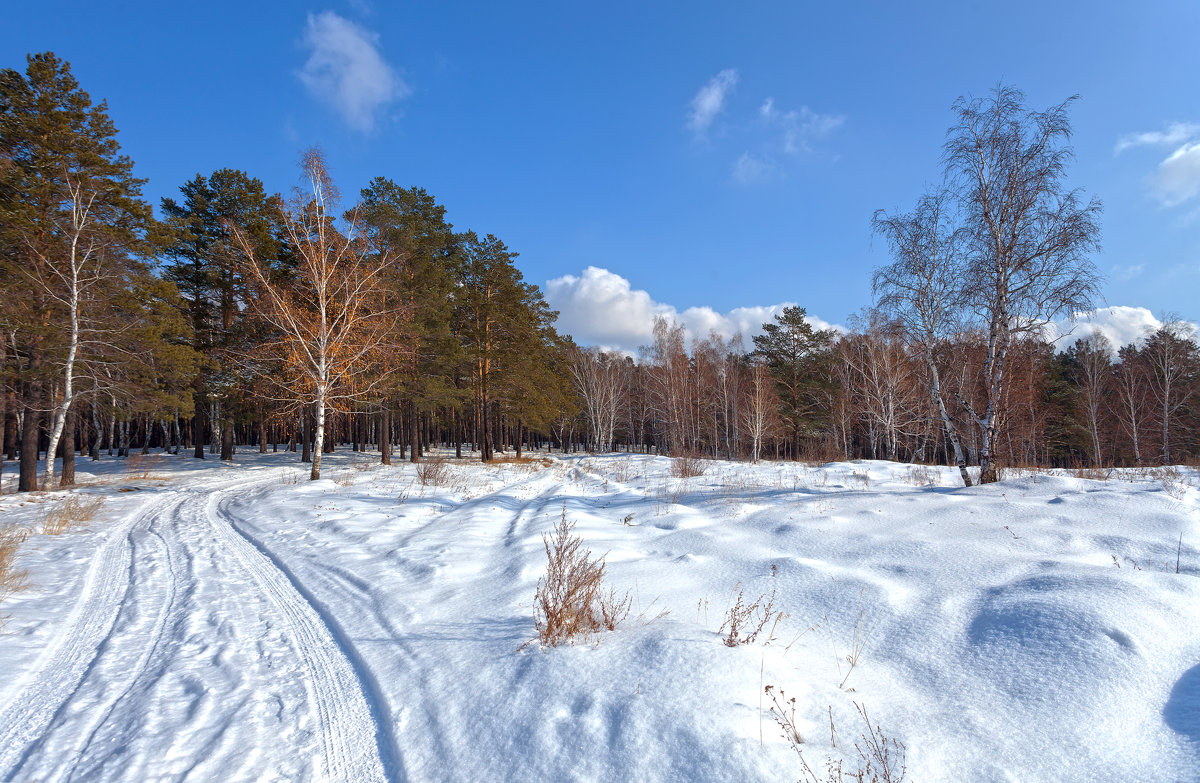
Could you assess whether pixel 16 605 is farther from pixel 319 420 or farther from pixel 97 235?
pixel 97 235

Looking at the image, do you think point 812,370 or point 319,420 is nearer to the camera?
point 319,420

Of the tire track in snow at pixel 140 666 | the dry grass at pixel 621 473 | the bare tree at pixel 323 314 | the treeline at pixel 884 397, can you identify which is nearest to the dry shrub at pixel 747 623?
the tire track in snow at pixel 140 666

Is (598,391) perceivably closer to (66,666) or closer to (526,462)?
(526,462)

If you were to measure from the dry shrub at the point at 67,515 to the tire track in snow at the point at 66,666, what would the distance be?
352cm

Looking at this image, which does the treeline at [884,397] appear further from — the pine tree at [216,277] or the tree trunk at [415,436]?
the pine tree at [216,277]

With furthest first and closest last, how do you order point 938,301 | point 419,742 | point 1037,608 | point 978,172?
point 938,301, point 978,172, point 1037,608, point 419,742

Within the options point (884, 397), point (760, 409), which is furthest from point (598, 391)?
point (884, 397)

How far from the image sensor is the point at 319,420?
1479cm

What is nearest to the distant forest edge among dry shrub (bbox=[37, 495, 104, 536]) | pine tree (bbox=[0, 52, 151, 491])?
pine tree (bbox=[0, 52, 151, 491])

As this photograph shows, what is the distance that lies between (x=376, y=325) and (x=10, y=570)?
10.8 m

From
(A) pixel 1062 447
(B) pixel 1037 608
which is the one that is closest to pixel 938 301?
(B) pixel 1037 608

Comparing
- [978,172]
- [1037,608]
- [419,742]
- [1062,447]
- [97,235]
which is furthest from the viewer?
[1062,447]

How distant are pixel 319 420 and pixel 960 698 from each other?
51.7 feet

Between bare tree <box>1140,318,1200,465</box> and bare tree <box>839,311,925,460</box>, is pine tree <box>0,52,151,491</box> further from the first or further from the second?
bare tree <box>1140,318,1200,465</box>
